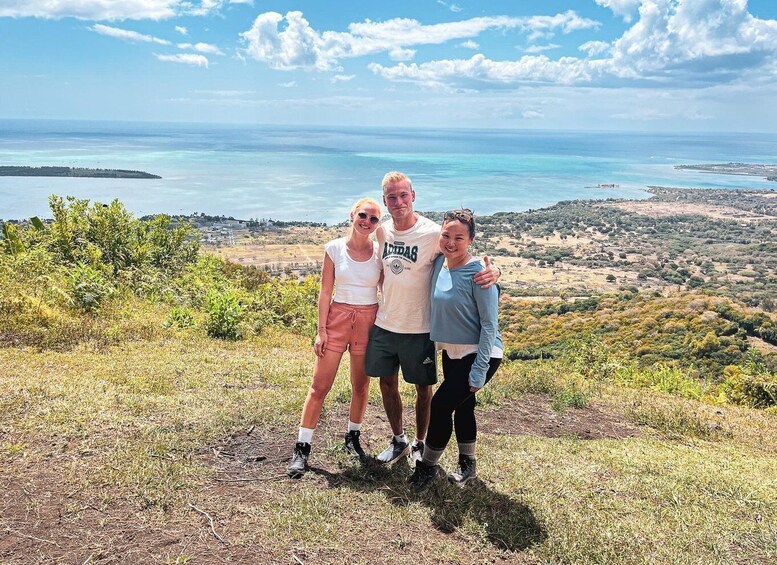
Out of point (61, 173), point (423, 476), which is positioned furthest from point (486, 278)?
point (61, 173)

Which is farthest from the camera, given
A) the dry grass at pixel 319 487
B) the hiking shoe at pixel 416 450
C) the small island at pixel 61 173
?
the small island at pixel 61 173

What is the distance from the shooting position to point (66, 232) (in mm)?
10758

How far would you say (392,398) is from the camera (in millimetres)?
3770

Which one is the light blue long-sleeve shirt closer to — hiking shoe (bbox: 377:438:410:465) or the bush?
hiking shoe (bbox: 377:438:410:465)

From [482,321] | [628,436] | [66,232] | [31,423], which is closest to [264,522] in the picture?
[482,321]

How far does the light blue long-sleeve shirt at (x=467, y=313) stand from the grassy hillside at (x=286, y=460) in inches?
37.0

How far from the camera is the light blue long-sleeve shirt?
312 cm

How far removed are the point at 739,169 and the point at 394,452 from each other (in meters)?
189

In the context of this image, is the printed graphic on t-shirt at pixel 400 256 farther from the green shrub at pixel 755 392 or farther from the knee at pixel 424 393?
the green shrub at pixel 755 392

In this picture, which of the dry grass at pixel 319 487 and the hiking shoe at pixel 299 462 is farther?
the hiking shoe at pixel 299 462

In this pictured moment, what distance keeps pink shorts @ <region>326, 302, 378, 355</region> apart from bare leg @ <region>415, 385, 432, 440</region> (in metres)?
0.46

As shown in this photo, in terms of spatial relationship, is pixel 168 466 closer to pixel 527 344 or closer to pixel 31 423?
pixel 31 423

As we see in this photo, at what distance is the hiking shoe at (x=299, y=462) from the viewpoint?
3609 millimetres

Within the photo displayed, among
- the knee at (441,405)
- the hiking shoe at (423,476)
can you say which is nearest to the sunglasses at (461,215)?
the knee at (441,405)
